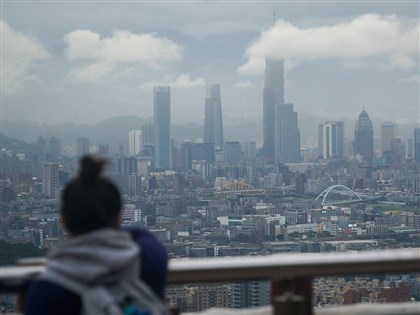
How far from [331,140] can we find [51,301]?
56.3 m

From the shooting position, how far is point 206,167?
53.1m

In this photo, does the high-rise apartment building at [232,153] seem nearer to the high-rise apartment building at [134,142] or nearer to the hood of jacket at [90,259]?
the high-rise apartment building at [134,142]

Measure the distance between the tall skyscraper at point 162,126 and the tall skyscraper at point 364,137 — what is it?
12803mm

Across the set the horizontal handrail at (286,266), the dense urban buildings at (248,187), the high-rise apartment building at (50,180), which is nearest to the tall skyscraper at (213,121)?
the dense urban buildings at (248,187)

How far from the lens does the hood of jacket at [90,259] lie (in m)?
2.58

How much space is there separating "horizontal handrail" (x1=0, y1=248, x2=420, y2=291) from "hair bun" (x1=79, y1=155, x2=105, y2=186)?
28.7 inches

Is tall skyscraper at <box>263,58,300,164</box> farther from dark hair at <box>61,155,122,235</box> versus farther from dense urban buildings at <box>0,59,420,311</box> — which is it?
dark hair at <box>61,155,122,235</box>

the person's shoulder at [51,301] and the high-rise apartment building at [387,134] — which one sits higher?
the high-rise apartment building at [387,134]

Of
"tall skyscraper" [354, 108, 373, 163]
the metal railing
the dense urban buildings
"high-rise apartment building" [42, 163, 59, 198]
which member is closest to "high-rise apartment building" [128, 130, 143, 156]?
the dense urban buildings

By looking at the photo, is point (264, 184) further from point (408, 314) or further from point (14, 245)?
point (408, 314)

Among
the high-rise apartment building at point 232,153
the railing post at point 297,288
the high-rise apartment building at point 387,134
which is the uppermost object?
the high-rise apartment building at point 387,134

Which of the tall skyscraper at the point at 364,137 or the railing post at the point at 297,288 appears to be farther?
the tall skyscraper at the point at 364,137

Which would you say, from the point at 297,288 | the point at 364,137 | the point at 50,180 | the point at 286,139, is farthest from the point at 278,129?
the point at 297,288

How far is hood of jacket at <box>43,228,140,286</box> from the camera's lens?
8.47 feet
